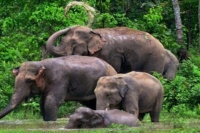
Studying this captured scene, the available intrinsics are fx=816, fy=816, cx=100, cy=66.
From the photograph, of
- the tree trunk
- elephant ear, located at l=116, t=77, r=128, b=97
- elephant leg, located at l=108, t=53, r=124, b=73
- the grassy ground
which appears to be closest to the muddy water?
the grassy ground

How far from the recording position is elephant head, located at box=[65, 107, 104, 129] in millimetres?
12203

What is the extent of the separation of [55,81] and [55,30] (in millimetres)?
5730

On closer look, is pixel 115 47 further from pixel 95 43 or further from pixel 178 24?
pixel 178 24

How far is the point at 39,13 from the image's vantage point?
66.4ft

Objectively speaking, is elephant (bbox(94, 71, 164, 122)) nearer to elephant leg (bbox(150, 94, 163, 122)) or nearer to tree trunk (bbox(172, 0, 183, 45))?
elephant leg (bbox(150, 94, 163, 122))

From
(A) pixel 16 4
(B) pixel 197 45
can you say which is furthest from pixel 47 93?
(B) pixel 197 45

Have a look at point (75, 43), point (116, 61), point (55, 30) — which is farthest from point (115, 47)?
point (55, 30)

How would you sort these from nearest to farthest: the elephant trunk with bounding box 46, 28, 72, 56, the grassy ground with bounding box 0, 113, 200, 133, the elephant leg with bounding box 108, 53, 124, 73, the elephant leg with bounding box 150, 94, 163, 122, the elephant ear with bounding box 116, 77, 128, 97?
the grassy ground with bounding box 0, 113, 200, 133
the elephant ear with bounding box 116, 77, 128, 97
the elephant leg with bounding box 150, 94, 163, 122
the elephant trunk with bounding box 46, 28, 72, 56
the elephant leg with bounding box 108, 53, 124, 73

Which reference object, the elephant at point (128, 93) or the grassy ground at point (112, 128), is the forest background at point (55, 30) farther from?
the grassy ground at point (112, 128)

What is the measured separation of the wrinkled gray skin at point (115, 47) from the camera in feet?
56.6

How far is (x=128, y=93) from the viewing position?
13453 mm

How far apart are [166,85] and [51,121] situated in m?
3.98

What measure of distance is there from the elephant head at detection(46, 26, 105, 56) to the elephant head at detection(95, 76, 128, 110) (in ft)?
12.6

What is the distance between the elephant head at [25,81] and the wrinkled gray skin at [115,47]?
252 centimetres
